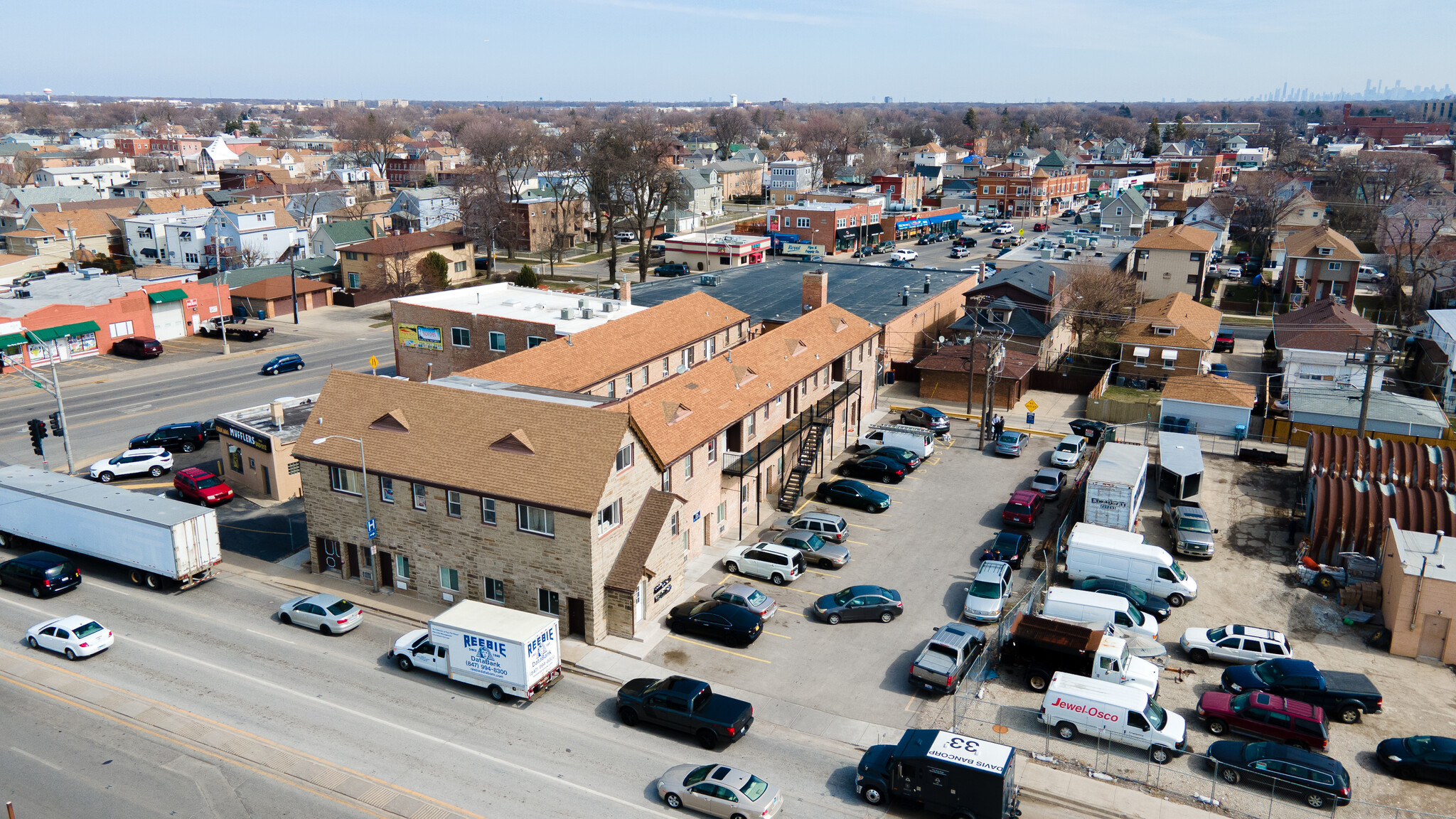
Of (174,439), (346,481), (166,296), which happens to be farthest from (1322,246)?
(166,296)

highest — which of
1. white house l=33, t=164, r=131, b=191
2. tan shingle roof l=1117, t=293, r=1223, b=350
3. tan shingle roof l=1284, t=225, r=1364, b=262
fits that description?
white house l=33, t=164, r=131, b=191

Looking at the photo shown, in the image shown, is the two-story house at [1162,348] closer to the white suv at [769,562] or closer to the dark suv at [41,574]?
the white suv at [769,562]

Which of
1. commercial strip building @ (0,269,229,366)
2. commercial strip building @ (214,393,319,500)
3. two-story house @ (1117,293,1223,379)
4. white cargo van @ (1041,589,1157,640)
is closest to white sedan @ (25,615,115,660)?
commercial strip building @ (214,393,319,500)

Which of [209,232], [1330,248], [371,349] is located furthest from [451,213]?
[1330,248]

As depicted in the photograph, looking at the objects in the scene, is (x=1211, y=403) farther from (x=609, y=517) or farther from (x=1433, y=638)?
(x=609, y=517)

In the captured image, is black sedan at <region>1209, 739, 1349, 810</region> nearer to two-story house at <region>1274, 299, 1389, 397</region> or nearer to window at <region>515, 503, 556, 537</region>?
window at <region>515, 503, 556, 537</region>

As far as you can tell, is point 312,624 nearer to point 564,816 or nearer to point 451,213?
point 564,816

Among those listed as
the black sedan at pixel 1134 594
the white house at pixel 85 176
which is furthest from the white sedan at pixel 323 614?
the white house at pixel 85 176
